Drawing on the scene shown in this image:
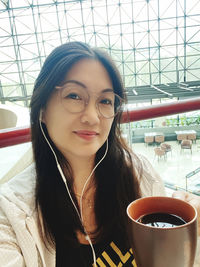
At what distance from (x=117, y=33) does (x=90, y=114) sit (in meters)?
10.3

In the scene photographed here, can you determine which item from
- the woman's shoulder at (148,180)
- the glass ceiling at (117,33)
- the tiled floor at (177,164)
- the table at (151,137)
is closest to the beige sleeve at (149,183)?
the woman's shoulder at (148,180)

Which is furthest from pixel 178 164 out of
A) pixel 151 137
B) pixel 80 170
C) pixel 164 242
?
pixel 164 242

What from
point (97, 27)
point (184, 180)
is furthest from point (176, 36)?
point (184, 180)

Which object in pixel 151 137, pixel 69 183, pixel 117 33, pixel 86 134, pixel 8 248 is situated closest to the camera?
pixel 8 248

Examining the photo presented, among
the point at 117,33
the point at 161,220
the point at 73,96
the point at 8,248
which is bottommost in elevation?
the point at 8,248

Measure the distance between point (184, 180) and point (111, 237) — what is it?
6.71 meters

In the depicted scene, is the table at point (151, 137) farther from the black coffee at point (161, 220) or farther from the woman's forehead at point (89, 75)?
the black coffee at point (161, 220)

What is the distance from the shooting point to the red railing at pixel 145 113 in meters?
0.76

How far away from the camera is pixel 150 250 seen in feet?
1.06

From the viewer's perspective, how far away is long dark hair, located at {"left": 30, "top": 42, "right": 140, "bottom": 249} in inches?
27.6

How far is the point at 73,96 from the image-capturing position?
2.26 feet

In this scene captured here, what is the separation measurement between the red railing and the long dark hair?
0.15 ft

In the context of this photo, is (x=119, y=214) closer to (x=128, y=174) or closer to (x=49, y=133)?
(x=128, y=174)

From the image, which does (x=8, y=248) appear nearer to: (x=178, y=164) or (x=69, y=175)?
(x=69, y=175)
